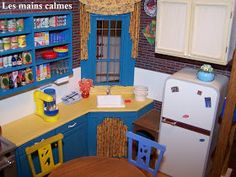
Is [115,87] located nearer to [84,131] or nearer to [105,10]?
[84,131]

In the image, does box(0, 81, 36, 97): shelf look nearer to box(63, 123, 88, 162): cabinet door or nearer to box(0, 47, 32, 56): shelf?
box(0, 47, 32, 56): shelf

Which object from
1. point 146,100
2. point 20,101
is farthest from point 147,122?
point 20,101

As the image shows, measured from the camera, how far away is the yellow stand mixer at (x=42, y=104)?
11.5 feet

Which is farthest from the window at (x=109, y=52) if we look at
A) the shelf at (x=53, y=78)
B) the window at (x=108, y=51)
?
the shelf at (x=53, y=78)

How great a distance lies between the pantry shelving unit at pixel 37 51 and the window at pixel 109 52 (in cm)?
52

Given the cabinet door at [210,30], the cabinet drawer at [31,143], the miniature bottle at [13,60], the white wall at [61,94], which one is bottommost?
the cabinet drawer at [31,143]

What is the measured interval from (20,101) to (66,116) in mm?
619

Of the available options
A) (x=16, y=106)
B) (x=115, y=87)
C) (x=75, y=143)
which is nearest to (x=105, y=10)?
(x=115, y=87)

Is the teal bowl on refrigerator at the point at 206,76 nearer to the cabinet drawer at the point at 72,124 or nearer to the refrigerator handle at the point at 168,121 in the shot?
the refrigerator handle at the point at 168,121

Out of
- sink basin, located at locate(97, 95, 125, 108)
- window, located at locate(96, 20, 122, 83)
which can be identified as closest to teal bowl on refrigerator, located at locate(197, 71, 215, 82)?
sink basin, located at locate(97, 95, 125, 108)

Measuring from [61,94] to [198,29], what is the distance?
212 centimetres

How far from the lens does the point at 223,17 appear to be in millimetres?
3170

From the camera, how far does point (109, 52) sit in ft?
14.6

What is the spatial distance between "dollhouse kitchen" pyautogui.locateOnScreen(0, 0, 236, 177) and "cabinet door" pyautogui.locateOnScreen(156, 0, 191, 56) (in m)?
0.01
